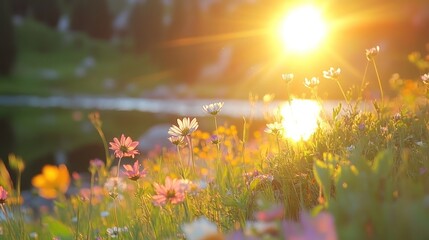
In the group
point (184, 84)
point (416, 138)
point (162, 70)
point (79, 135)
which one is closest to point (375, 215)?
point (416, 138)

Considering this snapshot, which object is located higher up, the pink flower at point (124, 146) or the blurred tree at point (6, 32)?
the blurred tree at point (6, 32)

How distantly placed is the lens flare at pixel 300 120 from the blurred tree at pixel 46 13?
470ft

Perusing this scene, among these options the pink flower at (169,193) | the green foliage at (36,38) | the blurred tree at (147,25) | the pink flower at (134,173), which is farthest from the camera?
the blurred tree at (147,25)

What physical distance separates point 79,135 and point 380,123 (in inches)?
1456

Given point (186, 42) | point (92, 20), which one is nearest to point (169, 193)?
point (186, 42)

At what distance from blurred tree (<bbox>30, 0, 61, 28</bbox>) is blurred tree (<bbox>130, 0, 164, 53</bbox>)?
21039mm

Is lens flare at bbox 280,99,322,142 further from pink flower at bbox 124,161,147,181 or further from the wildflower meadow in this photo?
pink flower at bbox 124,161,147,181

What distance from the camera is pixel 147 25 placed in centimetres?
13262

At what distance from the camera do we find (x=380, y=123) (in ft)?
12.7

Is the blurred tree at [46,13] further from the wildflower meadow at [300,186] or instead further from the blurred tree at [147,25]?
the wildflower meadow at [300,186]

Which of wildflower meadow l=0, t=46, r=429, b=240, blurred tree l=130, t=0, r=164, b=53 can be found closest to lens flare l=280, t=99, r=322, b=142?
wildflower meadow l=0, t=46, r=429, b=240

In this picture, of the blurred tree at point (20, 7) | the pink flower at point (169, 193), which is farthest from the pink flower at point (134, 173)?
the blurred tree at point (20, 7)

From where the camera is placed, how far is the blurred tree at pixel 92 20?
136250 mm

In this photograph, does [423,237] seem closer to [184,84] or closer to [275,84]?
[275,84]
